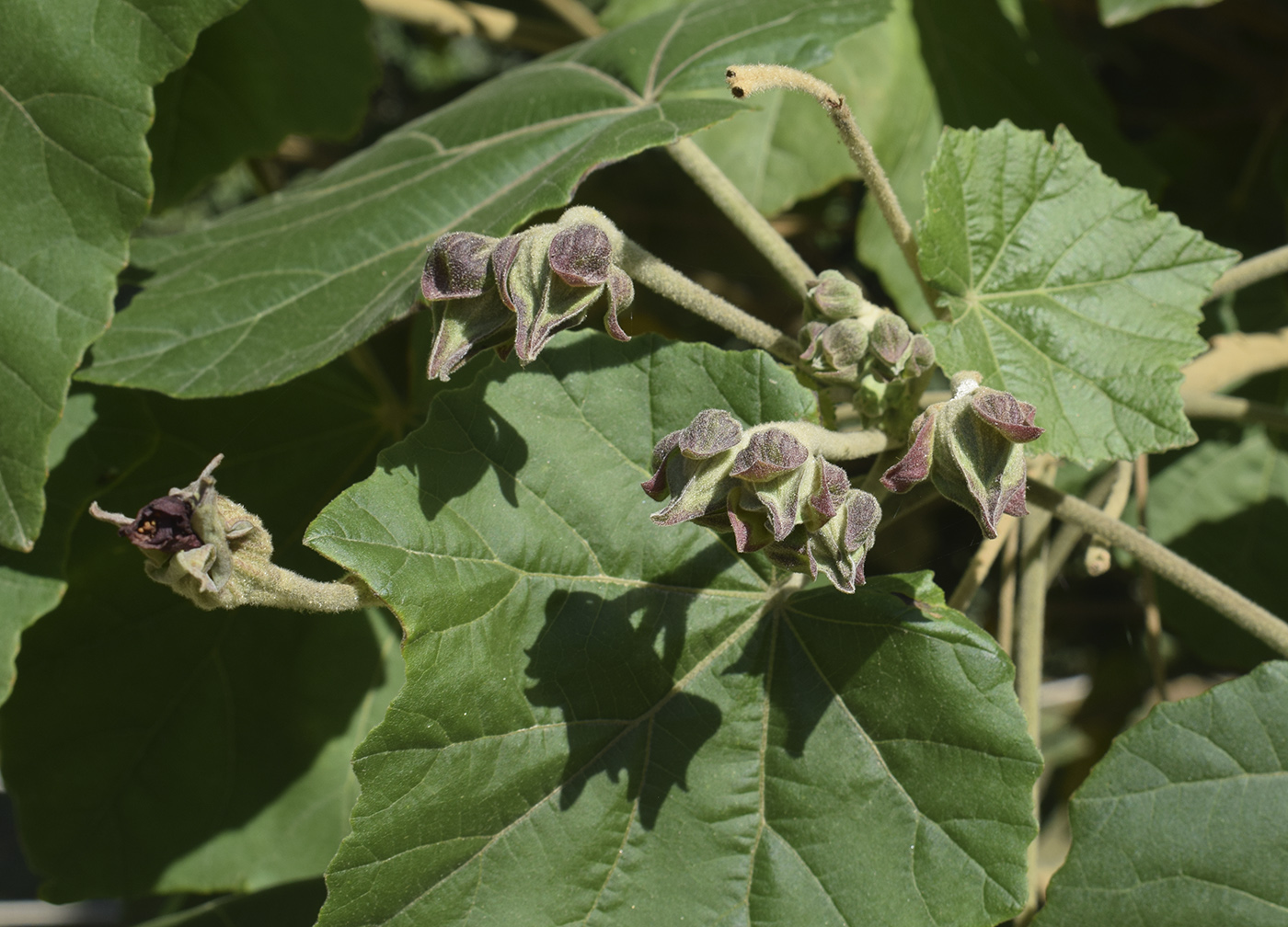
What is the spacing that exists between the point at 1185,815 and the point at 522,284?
1.13 m

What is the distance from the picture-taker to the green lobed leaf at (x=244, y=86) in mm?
2385

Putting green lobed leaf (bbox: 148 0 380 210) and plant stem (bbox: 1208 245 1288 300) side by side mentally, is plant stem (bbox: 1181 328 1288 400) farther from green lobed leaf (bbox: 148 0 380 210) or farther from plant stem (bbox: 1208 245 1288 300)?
green lobed leaf (bbox: 148 0 380 210)

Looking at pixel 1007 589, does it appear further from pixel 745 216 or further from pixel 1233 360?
pixel 745 216

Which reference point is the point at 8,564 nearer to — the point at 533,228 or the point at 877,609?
the point at 533,228

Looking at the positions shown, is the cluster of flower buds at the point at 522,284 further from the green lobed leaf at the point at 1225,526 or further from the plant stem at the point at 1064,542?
the green lobed leaf at the point at 1225,526

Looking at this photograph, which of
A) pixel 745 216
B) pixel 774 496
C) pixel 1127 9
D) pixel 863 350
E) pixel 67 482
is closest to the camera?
pixel 774 496

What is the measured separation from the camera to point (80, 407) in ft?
6.32

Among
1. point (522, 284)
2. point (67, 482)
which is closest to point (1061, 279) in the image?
point (522, 284)

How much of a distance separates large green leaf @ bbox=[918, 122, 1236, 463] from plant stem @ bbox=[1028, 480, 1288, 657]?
0.13 m

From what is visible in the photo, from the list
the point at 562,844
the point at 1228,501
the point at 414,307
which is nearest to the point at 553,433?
the point at 414,307

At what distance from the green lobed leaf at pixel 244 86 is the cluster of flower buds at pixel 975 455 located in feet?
6.10

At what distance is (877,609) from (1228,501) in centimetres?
162

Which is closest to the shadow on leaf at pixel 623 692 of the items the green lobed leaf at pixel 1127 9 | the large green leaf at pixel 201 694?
the large green leaf at pixel 201 694

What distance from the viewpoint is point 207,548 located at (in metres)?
1.19
